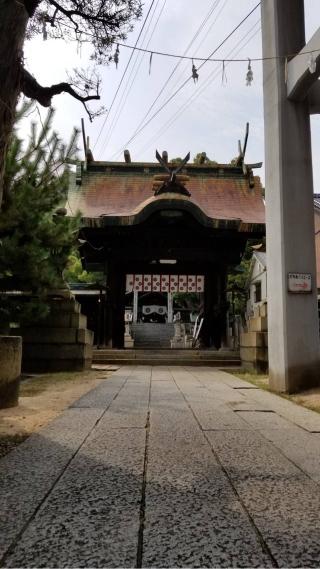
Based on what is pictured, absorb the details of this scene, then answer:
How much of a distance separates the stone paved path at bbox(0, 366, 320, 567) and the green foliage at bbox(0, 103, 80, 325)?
3.75 meters

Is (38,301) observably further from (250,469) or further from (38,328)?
(250,469)

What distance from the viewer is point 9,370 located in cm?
459

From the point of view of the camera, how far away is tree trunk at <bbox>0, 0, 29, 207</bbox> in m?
2.79

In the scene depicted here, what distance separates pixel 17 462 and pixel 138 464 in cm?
74

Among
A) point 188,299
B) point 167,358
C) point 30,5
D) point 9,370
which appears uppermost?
point 188,299

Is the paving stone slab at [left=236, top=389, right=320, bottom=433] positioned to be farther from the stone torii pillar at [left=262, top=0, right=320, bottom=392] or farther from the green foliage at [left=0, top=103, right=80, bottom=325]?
the green foliage at [left=0, top=103, right=80, bottom=325]

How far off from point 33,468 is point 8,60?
2.57m

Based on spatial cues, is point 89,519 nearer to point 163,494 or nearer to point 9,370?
point 163,494

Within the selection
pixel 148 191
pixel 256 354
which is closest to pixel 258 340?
pixel 256 354

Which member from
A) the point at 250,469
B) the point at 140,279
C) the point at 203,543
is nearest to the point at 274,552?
the point at 203,543

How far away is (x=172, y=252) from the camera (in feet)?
48.0

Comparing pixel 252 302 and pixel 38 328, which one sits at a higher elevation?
pixel 252 302

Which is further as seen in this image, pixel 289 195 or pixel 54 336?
pixel 54 336

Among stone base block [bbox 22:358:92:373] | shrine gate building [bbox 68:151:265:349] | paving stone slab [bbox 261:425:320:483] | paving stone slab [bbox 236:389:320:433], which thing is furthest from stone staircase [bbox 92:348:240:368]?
paving stone slab [bbox 261:425:320:483]
